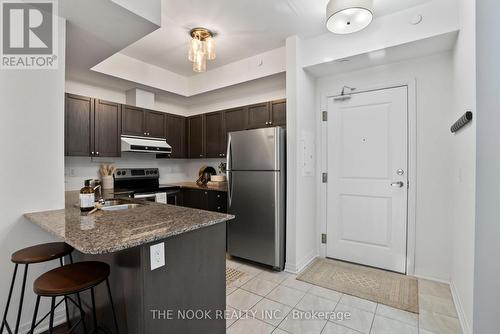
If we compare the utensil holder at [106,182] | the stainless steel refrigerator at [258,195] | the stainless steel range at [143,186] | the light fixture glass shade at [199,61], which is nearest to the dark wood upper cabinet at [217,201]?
the stainless steel refrigerator at [258,195]

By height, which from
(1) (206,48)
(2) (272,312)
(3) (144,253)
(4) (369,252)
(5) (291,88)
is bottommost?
(2) (272,312)

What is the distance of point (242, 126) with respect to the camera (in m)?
3.69

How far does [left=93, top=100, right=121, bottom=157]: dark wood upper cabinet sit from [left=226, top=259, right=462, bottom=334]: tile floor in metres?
2.46

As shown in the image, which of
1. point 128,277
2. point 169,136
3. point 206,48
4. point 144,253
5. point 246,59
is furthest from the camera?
point 169,136

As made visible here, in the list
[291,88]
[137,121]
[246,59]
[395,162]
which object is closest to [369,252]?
[395,162]

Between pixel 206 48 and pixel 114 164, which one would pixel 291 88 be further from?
pixel 114 164

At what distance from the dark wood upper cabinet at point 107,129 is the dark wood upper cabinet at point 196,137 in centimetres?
119

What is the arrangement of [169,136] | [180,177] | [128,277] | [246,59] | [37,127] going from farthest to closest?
1. [180,177]
2. [169,136]
3. [246,59]
4. [37,127]
5. [128,277]

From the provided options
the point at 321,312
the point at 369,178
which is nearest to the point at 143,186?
the point at 321,312

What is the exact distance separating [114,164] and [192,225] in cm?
299

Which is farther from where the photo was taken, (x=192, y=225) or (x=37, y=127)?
(x=37, y=127)

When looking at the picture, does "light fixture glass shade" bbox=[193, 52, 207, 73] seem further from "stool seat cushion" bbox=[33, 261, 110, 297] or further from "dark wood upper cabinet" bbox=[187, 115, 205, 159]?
"stool seat cushion" bbox=[33, 261, 110, 297]

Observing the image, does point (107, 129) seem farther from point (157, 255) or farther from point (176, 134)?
point (157, 255)

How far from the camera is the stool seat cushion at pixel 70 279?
1.15 m
